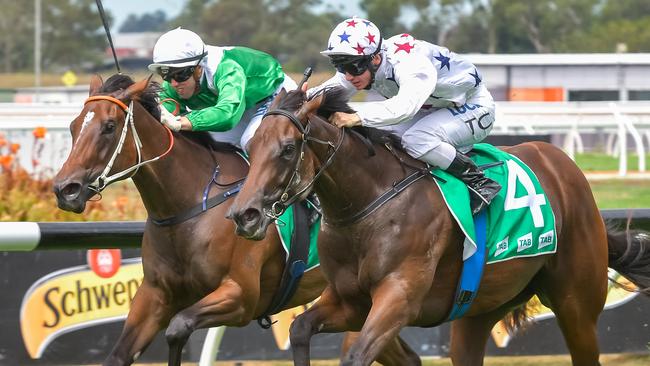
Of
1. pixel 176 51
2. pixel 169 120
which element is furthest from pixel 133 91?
pixel 176 51

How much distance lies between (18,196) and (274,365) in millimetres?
2487

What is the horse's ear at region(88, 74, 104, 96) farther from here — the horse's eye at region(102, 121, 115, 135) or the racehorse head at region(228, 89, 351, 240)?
the racehorse head at region(228, 89, 351, 240)

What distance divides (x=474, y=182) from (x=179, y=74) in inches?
59.5

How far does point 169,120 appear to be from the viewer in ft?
18.0

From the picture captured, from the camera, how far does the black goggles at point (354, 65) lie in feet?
16.2

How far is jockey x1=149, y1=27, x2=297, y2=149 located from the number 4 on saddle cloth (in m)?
1.10

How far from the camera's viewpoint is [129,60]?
187ft

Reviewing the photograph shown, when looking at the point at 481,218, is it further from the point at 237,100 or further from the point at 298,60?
the point at 298,60

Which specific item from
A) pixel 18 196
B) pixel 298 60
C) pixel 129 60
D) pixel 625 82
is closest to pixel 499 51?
pixel 298 60

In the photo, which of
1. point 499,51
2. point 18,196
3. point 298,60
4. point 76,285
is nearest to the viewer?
point 76,285

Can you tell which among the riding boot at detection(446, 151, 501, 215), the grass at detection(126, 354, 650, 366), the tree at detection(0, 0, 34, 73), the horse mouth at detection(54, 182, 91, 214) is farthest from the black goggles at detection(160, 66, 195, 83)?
the tree at detection(0, 0, 34, 73)

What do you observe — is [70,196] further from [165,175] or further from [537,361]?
[537,361]

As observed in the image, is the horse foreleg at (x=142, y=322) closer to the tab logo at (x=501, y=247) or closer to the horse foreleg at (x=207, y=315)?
the horse foreleg at (x=207, y=315)

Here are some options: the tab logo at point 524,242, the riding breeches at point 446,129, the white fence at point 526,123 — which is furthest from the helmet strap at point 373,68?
the white fence at point 526,123
